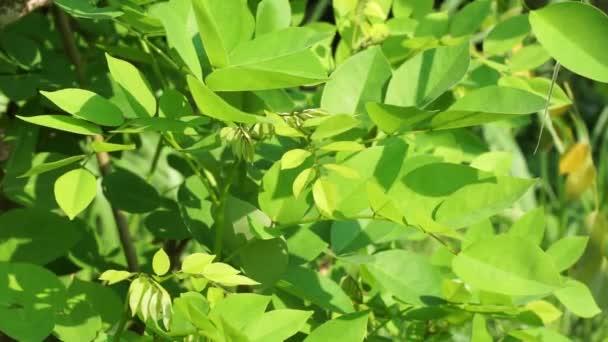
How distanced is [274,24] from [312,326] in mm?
252

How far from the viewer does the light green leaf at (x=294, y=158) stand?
0.63 m

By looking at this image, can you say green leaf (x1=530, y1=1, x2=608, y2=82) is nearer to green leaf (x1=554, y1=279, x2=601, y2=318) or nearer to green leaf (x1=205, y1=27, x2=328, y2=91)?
green leaf (x1=205, y1=27, x2=328, y2=91)

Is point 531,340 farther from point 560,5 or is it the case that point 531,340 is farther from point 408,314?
point 560,5

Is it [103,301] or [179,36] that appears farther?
[103,301]

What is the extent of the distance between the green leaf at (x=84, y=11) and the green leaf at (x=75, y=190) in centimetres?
12

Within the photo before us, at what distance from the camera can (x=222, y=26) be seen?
2.18ft

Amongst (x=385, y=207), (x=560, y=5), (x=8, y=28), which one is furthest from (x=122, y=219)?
(x=560, y=5)

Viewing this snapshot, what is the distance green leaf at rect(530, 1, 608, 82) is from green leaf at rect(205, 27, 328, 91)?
151 mm

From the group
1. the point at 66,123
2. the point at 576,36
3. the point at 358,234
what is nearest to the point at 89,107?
the point at 66,123

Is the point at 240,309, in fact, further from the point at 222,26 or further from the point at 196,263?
the point at 222,26

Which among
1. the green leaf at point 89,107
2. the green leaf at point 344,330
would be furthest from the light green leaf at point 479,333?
the green leaf at point 89,107

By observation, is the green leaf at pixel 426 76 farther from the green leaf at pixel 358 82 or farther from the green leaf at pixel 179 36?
the green leaf at pixel 179 36

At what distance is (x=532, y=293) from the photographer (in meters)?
0.63

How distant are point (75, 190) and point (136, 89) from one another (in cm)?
9
